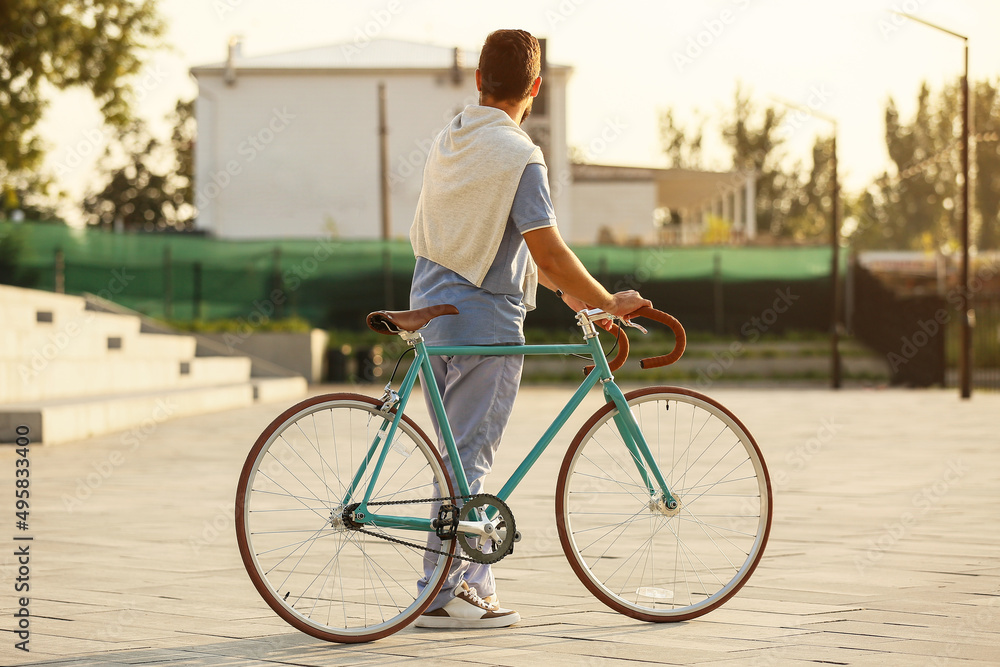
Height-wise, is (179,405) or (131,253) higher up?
(131,253)

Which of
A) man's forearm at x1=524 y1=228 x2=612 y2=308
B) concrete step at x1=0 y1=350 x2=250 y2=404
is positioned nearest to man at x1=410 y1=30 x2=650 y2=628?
man's forearm at x1=524 y1=228 x2=612 y2=308

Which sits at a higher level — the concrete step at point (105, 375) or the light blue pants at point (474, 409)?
the light blue pants at point (474, 409)

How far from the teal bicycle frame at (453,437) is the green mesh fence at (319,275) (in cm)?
2316

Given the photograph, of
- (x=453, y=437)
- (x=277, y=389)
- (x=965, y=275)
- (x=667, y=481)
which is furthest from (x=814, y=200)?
(x=453, y=437)

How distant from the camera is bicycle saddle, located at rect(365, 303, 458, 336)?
4.17 m

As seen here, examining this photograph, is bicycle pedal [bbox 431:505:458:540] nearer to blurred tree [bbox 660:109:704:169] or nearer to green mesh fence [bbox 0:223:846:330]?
green mesh fence [bbox 0:223:846:330]

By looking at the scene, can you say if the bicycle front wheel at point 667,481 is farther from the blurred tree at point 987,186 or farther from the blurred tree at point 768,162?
the blurred tree at point 987,186

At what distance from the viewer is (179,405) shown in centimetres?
1611

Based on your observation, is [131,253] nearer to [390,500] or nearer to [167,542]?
[167,542]

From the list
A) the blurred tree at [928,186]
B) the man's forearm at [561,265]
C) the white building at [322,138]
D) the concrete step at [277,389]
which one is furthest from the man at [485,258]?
the blurred tree at [928,186]

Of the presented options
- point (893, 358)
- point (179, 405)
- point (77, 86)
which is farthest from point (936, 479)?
point (893, 358)

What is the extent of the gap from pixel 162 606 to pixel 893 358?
25888mm

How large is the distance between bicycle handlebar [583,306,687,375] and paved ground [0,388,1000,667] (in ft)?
2.98

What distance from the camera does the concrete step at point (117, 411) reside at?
443 inches
